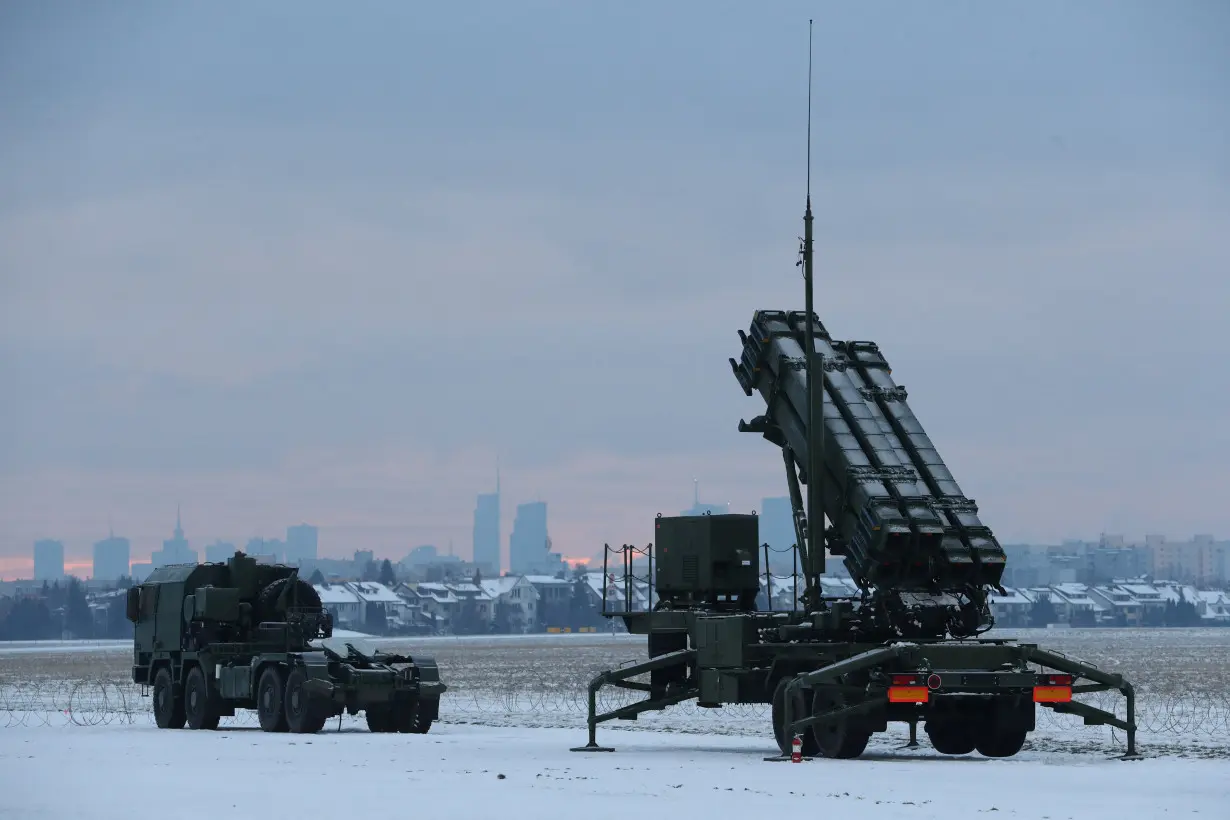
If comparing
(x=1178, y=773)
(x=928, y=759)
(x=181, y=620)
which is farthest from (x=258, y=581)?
(x=1178, y=773)

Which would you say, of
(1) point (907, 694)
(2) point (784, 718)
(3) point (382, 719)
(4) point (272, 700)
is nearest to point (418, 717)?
(3) point (382, 719)

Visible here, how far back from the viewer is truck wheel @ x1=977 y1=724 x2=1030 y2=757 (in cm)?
2645

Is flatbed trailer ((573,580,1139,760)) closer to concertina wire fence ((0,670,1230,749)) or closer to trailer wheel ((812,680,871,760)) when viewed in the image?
trailer wheel ((812,680,871,760))

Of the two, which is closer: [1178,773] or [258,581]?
[1178,773]

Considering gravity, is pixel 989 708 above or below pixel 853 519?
below

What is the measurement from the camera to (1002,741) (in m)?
26.5

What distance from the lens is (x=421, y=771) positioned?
24.4 meters

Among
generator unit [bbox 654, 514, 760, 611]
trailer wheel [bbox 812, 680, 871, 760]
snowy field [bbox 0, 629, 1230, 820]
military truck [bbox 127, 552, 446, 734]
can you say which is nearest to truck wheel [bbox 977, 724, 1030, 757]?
snowy field [bbox 0, 629, 1230, 820]

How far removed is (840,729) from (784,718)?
826 mm

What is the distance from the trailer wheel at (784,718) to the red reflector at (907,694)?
140cm

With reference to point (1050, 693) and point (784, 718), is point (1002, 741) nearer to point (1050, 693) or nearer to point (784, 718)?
point (1050, 693)

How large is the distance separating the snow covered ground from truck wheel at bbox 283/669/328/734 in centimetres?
199

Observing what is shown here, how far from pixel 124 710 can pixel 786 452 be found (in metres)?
20.9

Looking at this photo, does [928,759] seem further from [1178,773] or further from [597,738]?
[597,738]
